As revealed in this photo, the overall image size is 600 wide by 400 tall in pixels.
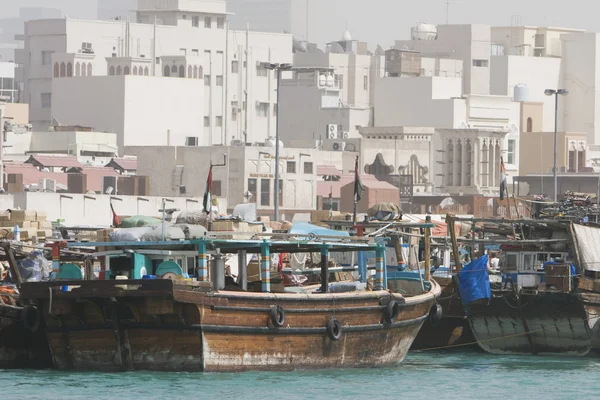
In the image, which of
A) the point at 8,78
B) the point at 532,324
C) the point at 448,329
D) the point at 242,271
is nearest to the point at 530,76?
the point at 8,78

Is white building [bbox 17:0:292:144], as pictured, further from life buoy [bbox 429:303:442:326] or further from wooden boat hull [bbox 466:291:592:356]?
life buoy [bbox 429:303:442:326]

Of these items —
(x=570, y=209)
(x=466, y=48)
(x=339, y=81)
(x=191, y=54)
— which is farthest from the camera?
(x=466, y=48)

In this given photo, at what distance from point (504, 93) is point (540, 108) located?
10404 millimetres

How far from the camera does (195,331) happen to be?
114 feet

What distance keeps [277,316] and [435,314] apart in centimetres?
731

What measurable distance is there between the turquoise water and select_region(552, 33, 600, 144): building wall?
12168cm

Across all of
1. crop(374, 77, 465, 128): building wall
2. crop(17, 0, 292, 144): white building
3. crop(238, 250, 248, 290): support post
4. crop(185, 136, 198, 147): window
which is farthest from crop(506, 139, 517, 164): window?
crop(238, 250, 248, 290): support post

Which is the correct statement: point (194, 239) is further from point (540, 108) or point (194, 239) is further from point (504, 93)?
point (504, 93)

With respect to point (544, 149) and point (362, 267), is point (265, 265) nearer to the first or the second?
point (362, 267)

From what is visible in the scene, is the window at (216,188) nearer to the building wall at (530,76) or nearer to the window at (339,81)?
the window at (339,81)

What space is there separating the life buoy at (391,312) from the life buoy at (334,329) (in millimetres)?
1465

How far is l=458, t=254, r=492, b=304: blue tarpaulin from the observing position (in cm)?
4284

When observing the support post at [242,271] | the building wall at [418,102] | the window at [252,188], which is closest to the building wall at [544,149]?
the building wall at [418,102]

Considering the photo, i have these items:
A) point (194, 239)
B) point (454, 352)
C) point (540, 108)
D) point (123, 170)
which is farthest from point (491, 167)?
point (194, 239)
